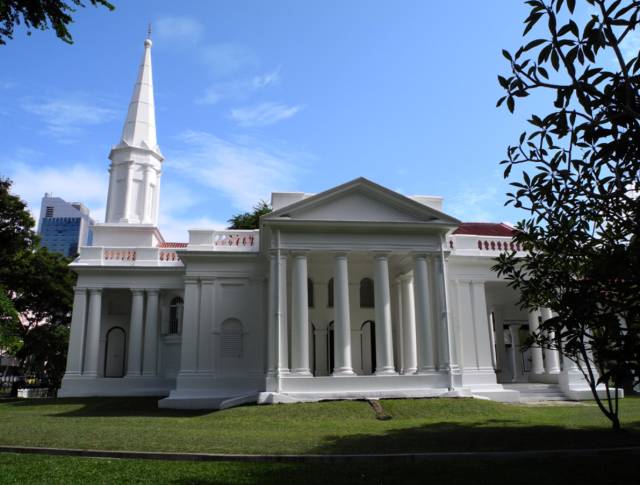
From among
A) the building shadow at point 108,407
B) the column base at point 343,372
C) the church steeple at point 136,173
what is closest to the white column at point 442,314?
the column base at point 343,372

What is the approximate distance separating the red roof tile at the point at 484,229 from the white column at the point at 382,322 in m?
10.1

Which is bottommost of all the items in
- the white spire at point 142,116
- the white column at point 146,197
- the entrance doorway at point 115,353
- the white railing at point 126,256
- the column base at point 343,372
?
the column base at point 343,372

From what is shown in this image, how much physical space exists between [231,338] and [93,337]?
702cm

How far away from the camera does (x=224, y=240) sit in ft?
81.8

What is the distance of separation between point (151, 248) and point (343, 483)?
69.0 ft

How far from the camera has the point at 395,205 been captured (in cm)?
2164

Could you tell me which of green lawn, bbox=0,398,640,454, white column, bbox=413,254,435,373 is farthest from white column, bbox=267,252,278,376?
white column, bbox=413,254,435,373

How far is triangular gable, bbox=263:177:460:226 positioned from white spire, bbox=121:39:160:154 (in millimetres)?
12850

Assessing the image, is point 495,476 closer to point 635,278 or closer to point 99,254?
point 635,278

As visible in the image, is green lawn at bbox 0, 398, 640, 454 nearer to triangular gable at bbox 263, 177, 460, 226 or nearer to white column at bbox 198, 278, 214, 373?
white column at bbox 198, 278, 214, 373

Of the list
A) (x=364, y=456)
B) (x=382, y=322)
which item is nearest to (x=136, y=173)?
(x=382, y=322)

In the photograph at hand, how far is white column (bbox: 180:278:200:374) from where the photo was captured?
76.4ft

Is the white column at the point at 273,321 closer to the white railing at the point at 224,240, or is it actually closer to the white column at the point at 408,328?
the white railing at the point at 224,240

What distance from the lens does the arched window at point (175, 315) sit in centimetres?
2734
